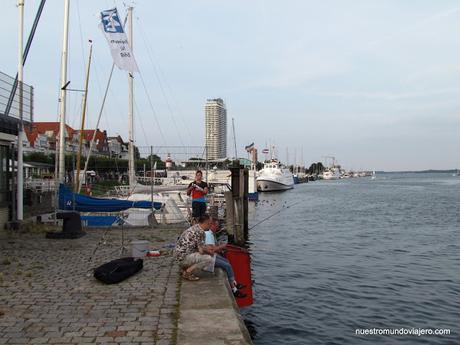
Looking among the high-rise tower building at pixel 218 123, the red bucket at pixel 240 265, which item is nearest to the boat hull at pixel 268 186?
the high-rise tower building at pixel 218 123

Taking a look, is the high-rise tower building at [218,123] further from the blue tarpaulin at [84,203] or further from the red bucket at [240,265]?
the red bucket at [240,265]

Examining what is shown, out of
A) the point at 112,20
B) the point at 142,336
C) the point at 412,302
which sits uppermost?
the point at 112,20

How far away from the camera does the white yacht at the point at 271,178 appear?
80188 millimetres

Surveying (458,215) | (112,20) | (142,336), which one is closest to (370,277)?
(142,336)

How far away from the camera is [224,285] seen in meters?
8.46

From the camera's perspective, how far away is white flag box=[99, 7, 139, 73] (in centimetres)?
1983

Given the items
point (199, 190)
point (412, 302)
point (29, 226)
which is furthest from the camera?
point (29, 226)

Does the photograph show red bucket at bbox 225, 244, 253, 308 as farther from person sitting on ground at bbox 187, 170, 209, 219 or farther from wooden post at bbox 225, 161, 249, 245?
wooden post at bbox 225, 161, 249, 245

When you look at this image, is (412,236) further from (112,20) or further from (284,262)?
(112,20)

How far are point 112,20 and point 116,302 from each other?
15.4 m

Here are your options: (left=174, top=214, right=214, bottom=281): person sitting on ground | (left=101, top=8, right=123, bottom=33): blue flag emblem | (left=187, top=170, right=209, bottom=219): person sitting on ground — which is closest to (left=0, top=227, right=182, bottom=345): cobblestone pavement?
(left=174, top=214, right=214, bottom=281): person sitting on ground

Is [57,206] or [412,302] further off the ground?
[57,206]

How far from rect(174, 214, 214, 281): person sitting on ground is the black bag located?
97 cm

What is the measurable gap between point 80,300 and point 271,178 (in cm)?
7426
